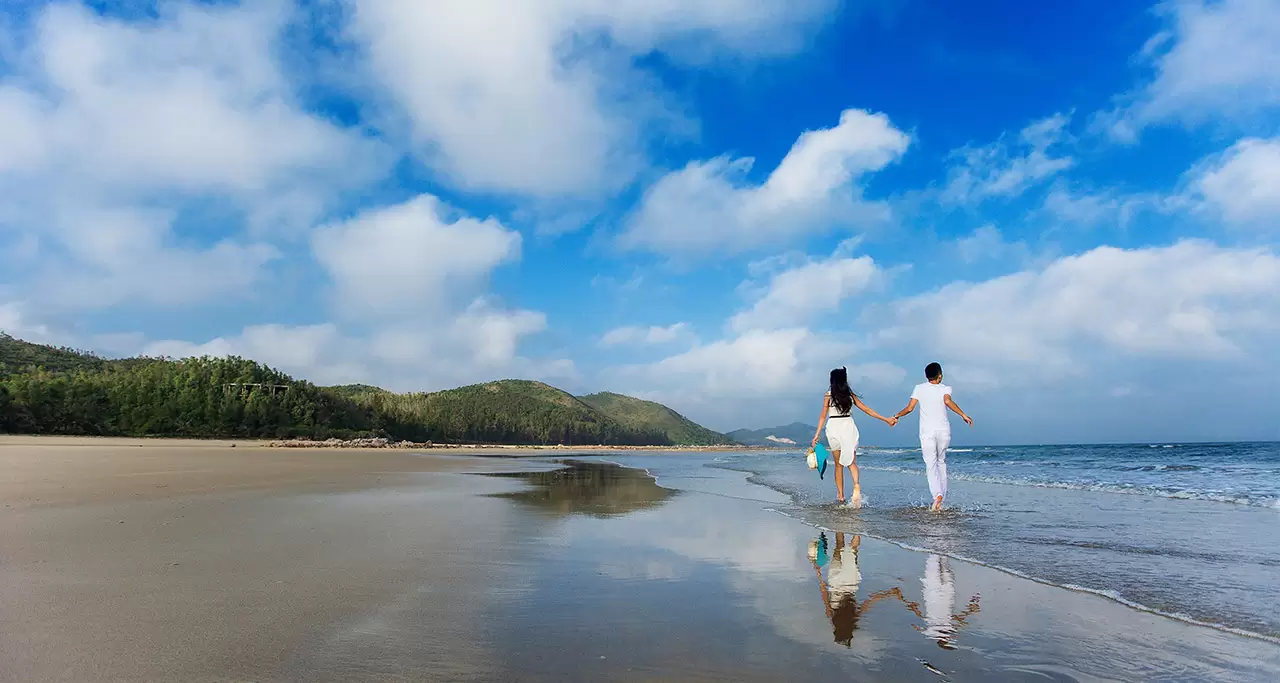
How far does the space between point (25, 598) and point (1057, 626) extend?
652 cm

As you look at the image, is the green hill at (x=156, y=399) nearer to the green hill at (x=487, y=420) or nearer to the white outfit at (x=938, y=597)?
the green hill at (x=487, y=420)

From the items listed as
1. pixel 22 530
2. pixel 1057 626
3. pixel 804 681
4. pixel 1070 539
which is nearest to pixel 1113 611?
pixel 1057 626

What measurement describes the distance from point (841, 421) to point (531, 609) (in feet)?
29.4

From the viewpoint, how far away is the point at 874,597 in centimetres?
470

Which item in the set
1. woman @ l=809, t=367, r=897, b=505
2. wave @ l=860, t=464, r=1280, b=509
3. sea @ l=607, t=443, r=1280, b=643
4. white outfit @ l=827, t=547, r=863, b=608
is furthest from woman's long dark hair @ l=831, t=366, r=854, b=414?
wave @ l=860, t=464, r=1280, b=509

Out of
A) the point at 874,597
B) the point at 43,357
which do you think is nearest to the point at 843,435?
the point at 874,597

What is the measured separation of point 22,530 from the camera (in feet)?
21.2

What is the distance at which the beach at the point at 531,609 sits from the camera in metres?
3.18

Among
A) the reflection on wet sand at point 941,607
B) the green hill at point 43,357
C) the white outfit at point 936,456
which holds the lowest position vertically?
the reflection on wet sand at point 941,607

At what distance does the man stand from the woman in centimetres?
71

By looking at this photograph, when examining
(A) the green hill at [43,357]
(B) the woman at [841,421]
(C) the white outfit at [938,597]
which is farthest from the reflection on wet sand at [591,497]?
(A) the green hill at [43,357]

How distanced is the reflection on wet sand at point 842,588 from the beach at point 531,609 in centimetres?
3

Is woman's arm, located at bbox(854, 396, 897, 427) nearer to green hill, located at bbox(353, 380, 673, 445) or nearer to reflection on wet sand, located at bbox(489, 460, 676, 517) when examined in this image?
reflection on wet sand, located at bbox(489, 460, 676, 517)

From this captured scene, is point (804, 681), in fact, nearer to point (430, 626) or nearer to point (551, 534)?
point (430, 626)
